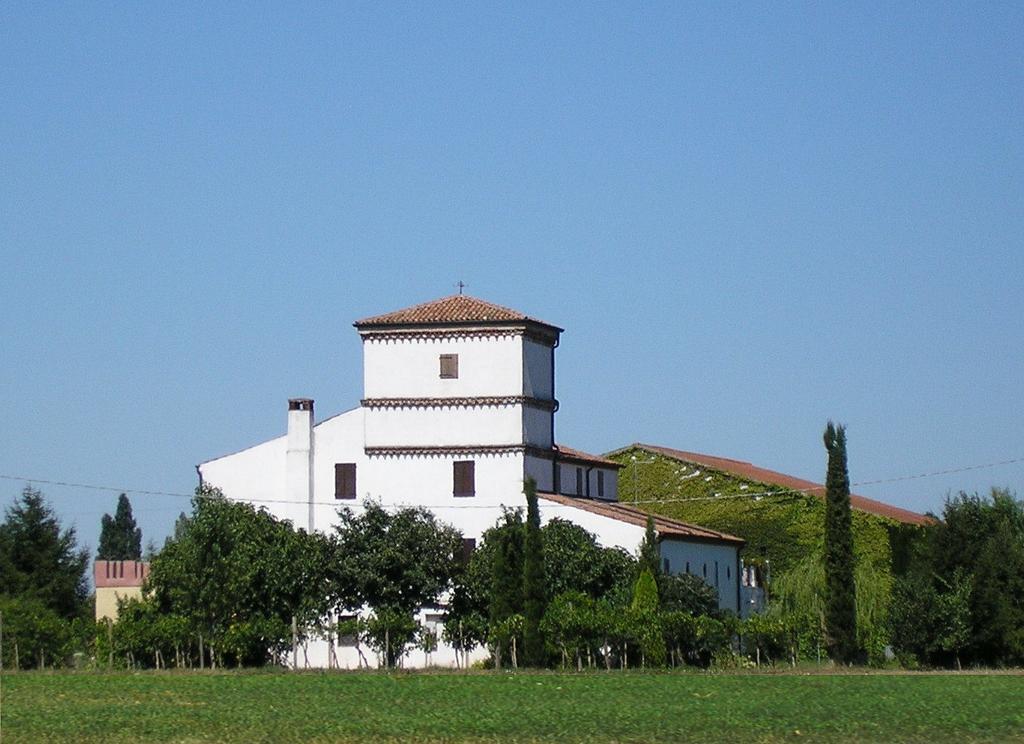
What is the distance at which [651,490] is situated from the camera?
90312 millimetres

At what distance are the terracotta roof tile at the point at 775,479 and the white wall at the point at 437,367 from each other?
21.8 meters

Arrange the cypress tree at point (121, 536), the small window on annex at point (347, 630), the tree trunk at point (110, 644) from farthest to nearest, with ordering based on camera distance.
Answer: the cypress tree at point (121, 536) → the small window on annex at point (347, 630) → the tree trunk at point (110, 644)

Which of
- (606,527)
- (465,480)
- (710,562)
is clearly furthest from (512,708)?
(710,562)

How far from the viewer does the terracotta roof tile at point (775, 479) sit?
8719cm

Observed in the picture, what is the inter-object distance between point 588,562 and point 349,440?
1221 cm

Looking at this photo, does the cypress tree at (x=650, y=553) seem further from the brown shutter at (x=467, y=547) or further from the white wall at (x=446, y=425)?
the white wall at (x=446, y=425)

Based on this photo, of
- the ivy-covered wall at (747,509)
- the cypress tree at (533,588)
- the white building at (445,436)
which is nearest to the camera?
the cypress tree at (533,588)

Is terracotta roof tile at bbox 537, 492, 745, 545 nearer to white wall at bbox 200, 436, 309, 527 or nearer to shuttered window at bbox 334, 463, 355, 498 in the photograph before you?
shuttered window at bbox 334, 463, 355, 498

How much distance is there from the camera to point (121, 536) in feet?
447

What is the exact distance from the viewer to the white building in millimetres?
68062

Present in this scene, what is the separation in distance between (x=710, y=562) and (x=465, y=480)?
11.8m

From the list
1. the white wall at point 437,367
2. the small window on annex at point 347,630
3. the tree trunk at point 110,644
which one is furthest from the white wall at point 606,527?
the tree trunk at point 110,644

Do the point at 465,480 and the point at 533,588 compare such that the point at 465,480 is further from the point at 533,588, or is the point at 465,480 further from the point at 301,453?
the point at 533,588

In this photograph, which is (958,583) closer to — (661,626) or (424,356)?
(661,626)
